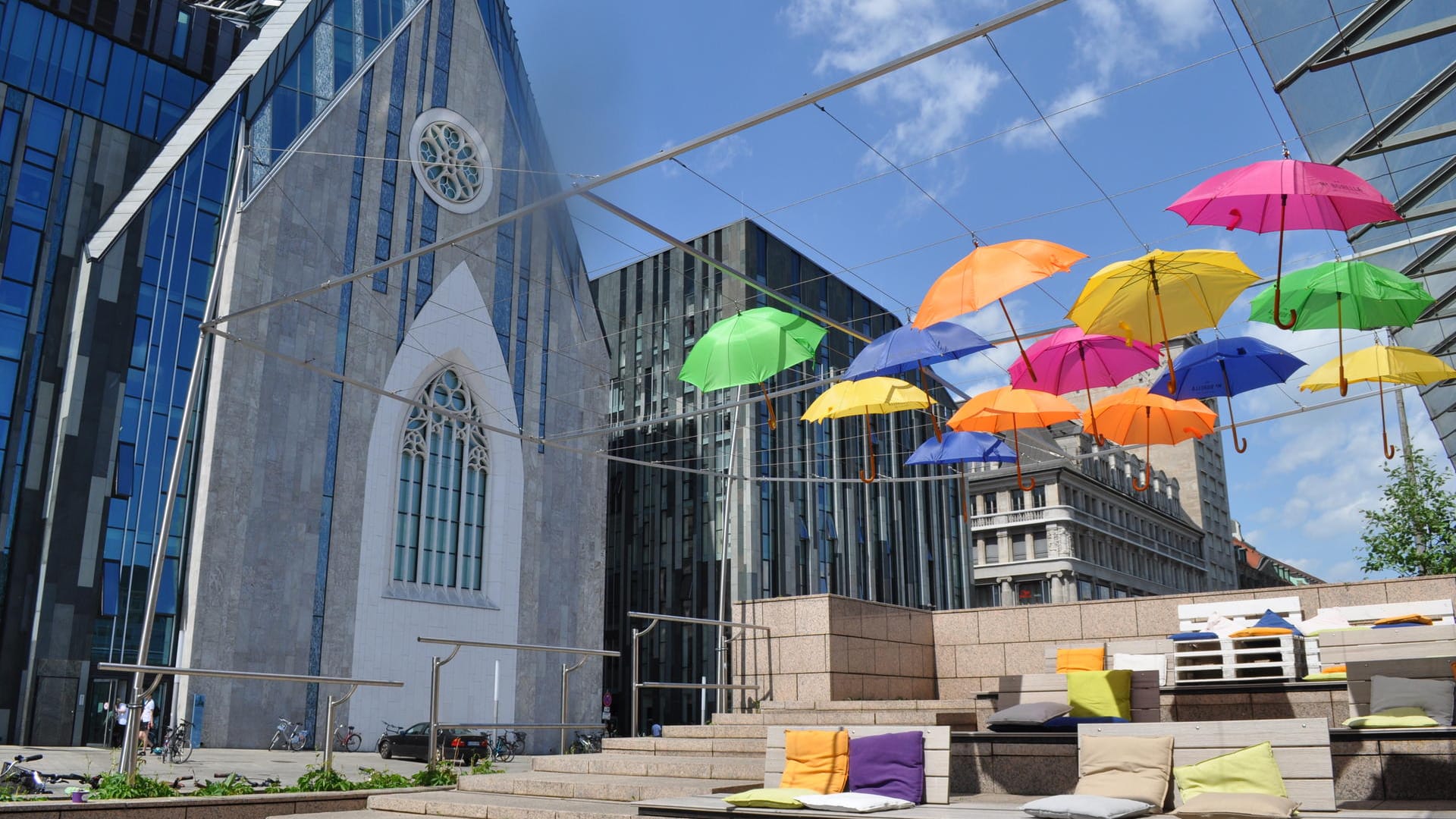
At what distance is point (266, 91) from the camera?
32875mm

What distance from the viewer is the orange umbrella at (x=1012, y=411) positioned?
13062mm

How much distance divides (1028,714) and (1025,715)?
0.08 feet

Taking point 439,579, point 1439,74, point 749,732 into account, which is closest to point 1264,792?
point 749,732

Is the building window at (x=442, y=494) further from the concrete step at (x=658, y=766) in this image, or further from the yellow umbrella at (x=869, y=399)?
the concrete step at (x=658, y=766)

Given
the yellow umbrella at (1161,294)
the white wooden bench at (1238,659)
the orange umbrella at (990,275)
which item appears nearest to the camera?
the orange umbrella at (990,275)

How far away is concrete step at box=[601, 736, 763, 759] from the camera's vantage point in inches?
438

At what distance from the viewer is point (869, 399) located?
13.3m

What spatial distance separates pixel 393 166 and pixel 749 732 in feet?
100

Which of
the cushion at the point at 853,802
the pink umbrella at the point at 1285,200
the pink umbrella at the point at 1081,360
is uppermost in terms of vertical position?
the pink umbrella at the point at 1285,200

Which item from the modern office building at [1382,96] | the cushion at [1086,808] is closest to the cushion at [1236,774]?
the cushion at [1086,808]

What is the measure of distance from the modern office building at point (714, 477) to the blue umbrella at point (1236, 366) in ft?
99.1

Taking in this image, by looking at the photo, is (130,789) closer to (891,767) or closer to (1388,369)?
(891,767)

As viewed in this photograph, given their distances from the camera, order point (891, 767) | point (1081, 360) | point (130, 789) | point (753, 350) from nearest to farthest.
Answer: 1. point (891, 767)
2. point (130, 789)
3. point (1081, 360)
4. point (753, 350)

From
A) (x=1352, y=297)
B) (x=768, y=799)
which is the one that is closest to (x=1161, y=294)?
(x=1352, y=297)
